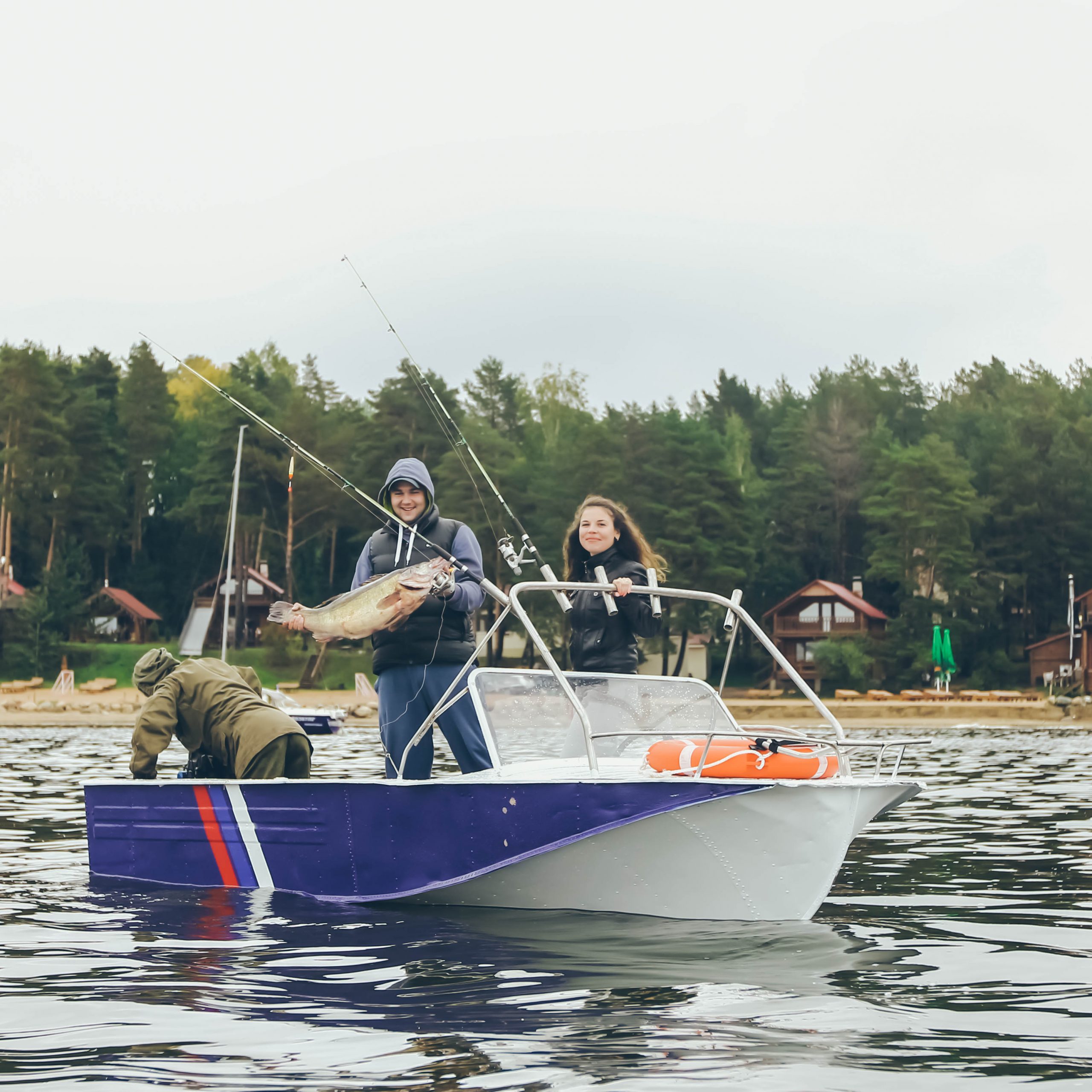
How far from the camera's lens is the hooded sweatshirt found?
288 inches

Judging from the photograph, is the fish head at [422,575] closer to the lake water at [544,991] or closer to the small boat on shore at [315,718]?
the lake water at [544,991]

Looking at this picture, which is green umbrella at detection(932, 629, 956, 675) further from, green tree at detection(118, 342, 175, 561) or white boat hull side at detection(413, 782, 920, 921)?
white boat hull side at detection(413, 782, 920, 921)

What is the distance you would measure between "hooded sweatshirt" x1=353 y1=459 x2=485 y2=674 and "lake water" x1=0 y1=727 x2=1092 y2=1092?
130 cm

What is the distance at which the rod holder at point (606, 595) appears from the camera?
7.21 meters

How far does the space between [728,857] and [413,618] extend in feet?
6.95

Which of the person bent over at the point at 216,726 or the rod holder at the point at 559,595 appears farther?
the person bent over at the point at 216,726

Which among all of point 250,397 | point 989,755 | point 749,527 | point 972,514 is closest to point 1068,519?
point 972,514

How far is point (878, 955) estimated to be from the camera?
5945mm

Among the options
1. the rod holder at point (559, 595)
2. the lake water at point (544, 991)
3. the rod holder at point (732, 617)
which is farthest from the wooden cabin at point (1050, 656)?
the rod holder at point (559, 595)

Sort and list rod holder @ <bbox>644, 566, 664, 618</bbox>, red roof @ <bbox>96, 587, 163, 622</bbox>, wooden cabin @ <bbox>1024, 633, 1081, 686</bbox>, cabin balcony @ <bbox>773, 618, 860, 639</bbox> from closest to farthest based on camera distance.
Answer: rod holder @ <bbox>644, 566, 664, 618</bbox>
wooden cabin @ <bbox>1024, 633, 1081, 686</bbox>
cabin balcony @ <bbox>773, 618, 860, 639</bbox>
red roof @ <bbox>96, 587, 163, 622</bbox>

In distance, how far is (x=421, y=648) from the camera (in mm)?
7328

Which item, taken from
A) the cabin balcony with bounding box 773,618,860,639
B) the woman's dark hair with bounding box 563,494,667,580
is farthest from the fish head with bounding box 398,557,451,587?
the cabin balcony with bounding box 773,618,860,639

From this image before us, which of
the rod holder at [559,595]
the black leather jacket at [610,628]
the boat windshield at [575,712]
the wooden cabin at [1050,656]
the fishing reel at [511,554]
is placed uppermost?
the fishing reel at [511,554]

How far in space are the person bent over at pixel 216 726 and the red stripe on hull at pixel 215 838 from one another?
33 centimetres
